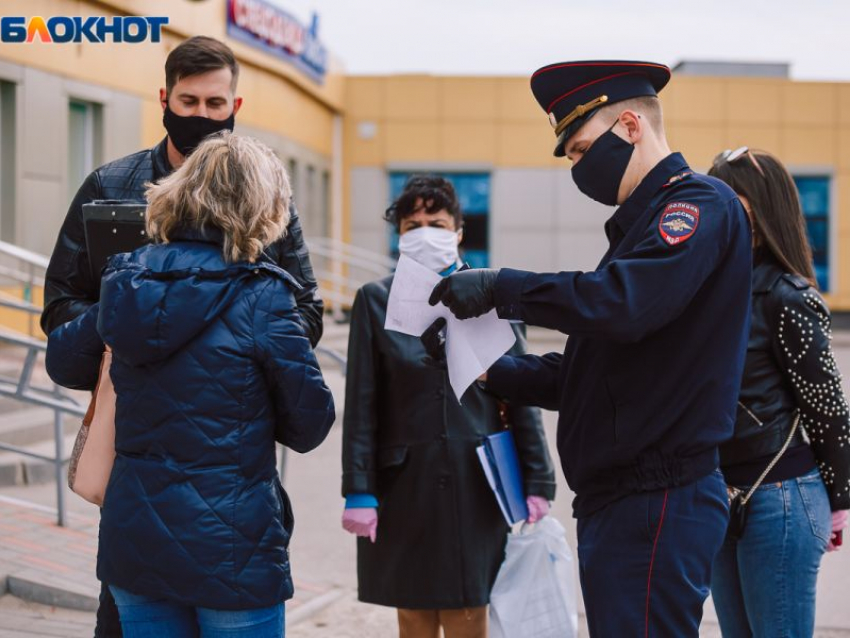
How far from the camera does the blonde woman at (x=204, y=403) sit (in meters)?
2.77

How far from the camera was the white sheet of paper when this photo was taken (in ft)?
9.72

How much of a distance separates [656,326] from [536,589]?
60.9 inches

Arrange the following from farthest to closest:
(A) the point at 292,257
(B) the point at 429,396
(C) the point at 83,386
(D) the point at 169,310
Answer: (B) the point at 429,396
(A) the point at 292,257
(C) the point at 83,386
(D) the point at 169,310

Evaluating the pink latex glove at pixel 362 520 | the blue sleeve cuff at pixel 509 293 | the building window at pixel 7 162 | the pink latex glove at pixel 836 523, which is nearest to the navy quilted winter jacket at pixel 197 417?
the blue sleeve cuff at pixel 509 293

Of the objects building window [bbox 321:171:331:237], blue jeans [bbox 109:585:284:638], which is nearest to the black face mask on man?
blue jeans [bbox 109:585:284:638]

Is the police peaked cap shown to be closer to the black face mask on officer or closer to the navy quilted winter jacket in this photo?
the black face mask on officer

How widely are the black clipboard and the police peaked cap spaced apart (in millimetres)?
1179

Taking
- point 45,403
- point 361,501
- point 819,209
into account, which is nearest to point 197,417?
point 361,501

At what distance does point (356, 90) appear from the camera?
86.7 ft

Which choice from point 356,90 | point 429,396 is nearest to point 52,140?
point 429,396

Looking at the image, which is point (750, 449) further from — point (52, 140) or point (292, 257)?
point (52, 140)

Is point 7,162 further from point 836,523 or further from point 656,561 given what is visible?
point 656,561

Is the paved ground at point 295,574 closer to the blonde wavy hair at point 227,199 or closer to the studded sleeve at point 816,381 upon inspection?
the studded sleeve at point 816,381

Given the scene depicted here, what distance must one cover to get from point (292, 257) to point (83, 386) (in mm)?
692
